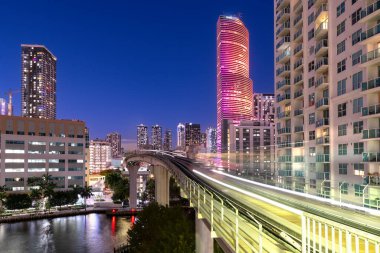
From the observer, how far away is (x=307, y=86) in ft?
192

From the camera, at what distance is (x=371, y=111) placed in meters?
38.9

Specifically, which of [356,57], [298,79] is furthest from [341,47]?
[298,79]

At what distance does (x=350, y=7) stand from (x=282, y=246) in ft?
137

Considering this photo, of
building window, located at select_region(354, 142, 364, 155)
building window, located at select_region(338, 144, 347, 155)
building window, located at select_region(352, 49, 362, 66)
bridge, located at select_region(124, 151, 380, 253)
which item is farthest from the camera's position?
building window, located at select_region(338, 144, 347, 155)

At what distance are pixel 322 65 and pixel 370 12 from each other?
12.0 metres

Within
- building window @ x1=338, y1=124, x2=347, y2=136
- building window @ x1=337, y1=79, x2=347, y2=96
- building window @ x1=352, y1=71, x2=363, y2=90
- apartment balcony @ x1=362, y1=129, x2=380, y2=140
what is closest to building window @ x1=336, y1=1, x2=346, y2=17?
building window @ x1=337, y1=79, x2=347, y2=96

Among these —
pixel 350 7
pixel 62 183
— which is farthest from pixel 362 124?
pixel 62 183

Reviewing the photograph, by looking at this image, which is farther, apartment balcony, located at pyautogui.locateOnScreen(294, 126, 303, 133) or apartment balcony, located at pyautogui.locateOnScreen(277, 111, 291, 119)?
apartment balcony, located at pyautogui.locateOnScreen(277, 111, 291, 119)

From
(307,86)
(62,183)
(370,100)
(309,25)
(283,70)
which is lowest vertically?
(62,183)

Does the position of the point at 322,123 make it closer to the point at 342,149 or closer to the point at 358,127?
the point at 342,149

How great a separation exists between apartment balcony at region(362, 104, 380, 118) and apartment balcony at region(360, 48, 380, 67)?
4406 mm

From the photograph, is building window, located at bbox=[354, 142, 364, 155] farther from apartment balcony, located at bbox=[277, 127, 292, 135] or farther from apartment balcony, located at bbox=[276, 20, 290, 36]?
apartment balcony, located at bbox=[276, 20, 290, 36]

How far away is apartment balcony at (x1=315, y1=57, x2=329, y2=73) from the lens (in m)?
50.1

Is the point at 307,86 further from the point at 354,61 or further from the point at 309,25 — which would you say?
the point at 354,61
